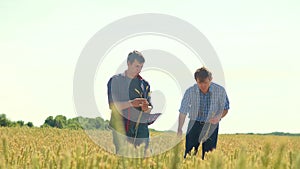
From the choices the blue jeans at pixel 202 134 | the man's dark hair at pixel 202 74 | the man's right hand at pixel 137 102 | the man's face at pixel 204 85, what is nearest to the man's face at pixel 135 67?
the man's right hand at pixel 137 102

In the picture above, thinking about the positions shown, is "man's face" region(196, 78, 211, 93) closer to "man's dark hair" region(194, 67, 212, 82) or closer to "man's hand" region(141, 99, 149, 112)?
"man's dark hair" region(194, 67, 212, 82)

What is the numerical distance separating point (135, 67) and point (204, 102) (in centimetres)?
151

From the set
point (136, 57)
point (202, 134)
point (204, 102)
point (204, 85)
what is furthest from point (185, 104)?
point (136, 57)

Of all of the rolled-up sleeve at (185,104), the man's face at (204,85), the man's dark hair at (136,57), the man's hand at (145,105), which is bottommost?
the man's hand at (145,105)

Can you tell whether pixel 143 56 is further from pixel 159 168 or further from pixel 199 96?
pixel 159 168

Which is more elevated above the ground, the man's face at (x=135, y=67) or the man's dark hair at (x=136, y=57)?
the man's dark hair at (x=136, y=57)

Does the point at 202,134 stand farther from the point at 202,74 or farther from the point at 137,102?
the point at 137,102

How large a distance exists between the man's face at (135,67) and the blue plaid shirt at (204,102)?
1.20m

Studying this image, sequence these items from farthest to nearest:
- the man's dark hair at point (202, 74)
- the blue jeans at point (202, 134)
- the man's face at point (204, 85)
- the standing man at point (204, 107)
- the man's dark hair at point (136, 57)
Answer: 1. the blue jeans at point (202, 134)
2. the standing man at point (204, 107)
3. the man's face at point (204, 85)
4. the man's dark hair at point (202, 74)
5. the man's dark hair at point (136, 57)

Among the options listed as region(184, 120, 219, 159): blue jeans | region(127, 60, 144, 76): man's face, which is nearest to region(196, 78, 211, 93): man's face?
region(184, 120, 219, 159): blue jeans

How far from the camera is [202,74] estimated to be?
711 centimetres

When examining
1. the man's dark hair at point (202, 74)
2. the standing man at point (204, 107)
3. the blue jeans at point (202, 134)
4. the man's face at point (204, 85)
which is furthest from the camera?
the blue jeans at point (202, 134)

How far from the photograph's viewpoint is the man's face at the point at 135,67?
21.0ft

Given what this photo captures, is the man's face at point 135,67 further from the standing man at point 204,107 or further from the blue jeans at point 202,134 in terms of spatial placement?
the blue jeans at point 202,134
